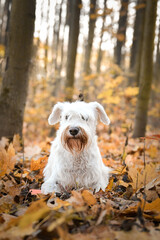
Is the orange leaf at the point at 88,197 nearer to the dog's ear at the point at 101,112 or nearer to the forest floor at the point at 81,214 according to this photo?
the forest floor at the point at 81,214

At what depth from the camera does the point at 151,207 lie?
199 centimetres

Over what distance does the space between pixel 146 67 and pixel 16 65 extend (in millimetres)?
5146

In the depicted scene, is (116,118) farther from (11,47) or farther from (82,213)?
(82,213)

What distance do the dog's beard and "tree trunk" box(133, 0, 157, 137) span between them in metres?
5.54

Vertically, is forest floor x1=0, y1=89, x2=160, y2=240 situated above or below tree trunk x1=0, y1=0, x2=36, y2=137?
below

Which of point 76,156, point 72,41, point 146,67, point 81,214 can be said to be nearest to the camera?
point 81,214

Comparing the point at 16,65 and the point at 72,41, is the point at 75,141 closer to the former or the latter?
the point at 16,65

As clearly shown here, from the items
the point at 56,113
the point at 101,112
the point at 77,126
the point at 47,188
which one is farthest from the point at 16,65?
the point at 47,188

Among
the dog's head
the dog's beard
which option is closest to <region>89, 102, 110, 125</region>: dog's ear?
the dog's head

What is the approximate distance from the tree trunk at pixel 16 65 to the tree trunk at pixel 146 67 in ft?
15.4

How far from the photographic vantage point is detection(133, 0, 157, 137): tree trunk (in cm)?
771

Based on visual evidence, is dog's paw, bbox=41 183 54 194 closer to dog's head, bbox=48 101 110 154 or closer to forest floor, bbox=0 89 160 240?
forest floor, bbox=0 89 160 240

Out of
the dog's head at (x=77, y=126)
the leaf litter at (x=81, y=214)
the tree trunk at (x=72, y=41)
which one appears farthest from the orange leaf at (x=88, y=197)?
the tree trunk at (x=72, y=41)

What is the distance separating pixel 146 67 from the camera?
8.03 m
